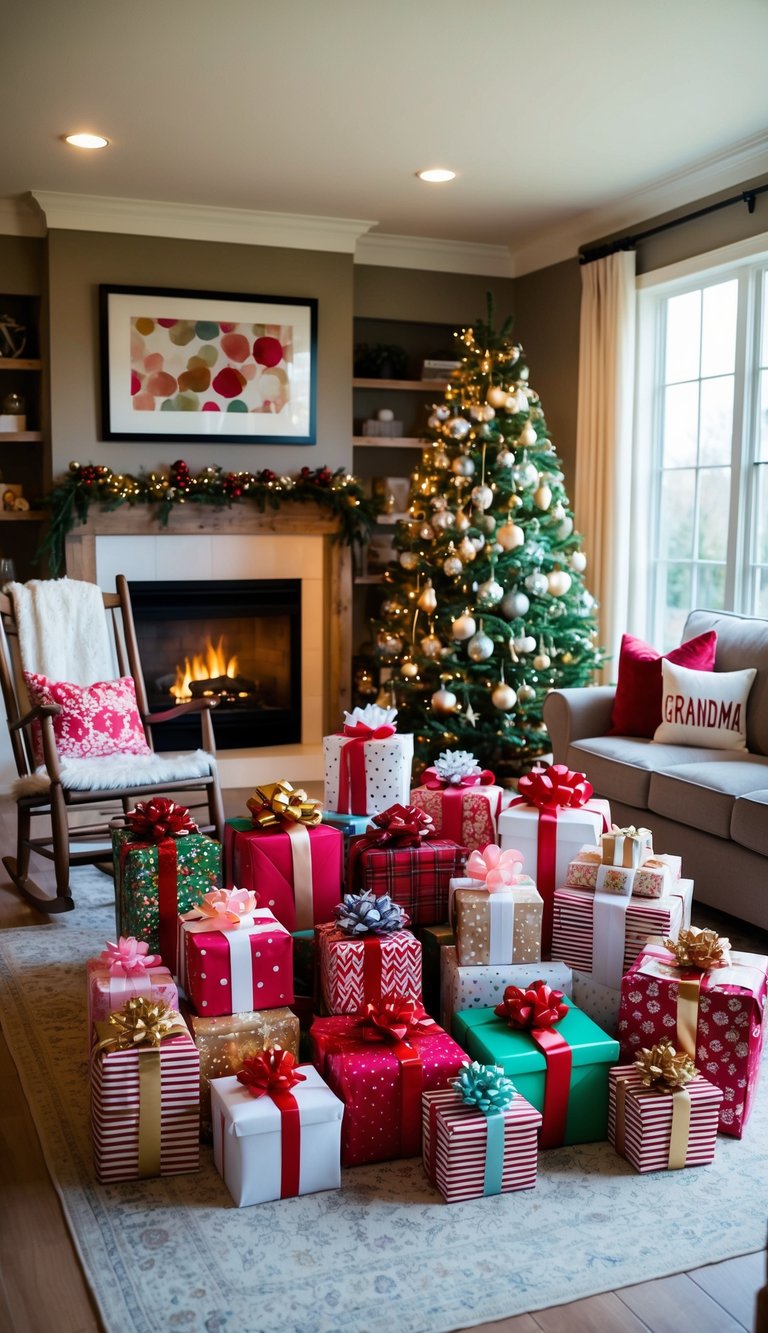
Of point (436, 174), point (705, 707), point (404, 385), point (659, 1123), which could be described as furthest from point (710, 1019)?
point (404, 385)

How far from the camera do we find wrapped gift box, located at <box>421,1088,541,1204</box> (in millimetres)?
2195

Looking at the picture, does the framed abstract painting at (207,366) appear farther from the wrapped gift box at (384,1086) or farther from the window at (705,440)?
the wrapped gift box at (384,1086)

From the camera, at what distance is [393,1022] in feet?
7.84

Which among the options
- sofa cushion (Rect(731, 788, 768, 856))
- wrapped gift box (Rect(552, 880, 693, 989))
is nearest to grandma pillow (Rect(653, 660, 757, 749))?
sofa cushion (Rect(731, 788, 768, 856))

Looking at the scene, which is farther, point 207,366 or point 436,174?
point 207,366

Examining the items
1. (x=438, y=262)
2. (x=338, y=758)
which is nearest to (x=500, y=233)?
(x=438, y=262)

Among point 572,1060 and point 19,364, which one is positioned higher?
point 19,364

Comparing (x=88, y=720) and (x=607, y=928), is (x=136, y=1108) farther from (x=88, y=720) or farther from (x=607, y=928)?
(x=88, y=720)

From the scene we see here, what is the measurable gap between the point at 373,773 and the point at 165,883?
27.7 inches

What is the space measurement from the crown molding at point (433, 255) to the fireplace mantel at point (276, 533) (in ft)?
4.68

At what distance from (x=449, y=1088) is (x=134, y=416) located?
13.3ft

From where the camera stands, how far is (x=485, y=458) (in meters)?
5.21

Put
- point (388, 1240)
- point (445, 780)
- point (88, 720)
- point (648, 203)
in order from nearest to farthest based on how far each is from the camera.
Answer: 1. point (388, 1240)
2. point (445, 780)
3. point (88, 720)
4. point (648, 203)

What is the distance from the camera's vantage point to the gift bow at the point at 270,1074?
87.2 inches
